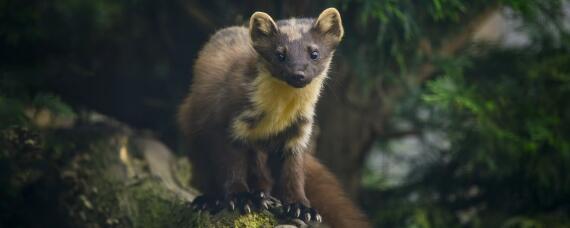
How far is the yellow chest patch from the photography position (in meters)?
5.58

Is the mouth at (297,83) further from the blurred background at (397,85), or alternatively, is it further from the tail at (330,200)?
the blurred background at (397,85)

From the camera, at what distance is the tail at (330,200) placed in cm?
595

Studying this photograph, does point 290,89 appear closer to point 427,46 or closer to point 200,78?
point 200,78

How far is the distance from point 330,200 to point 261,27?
1.40m

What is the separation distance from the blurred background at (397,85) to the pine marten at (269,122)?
3.85ft

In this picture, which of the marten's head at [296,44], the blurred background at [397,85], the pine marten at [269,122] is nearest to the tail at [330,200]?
the pine marten at [269,122]

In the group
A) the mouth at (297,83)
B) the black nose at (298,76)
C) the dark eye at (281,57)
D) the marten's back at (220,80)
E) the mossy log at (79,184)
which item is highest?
the dark eye at (281,57)

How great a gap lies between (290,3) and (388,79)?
1.24m

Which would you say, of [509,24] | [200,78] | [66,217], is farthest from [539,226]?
[66,217]

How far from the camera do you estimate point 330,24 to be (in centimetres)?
569

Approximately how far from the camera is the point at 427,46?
7.77 m

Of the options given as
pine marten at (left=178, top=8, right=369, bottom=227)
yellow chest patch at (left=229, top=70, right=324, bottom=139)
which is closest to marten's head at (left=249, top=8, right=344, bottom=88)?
pine marten at (left=178, top=8, right=369, bottom=227)

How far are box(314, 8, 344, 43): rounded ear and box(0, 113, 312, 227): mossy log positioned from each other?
168 cm

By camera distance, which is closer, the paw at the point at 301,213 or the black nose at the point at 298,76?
the black nose at the point at 298,76
